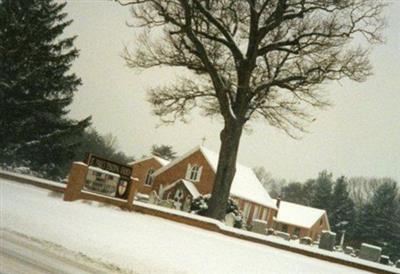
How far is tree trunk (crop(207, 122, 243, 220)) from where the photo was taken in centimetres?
1677

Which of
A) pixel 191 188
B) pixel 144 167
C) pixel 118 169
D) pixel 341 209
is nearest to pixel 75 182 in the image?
pixel 118 169

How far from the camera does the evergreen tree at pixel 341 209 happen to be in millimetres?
56000

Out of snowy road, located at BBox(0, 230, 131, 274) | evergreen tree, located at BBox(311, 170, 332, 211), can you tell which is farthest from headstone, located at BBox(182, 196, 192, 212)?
evergreen tree, located at BBox(311, 170, 332, 211)

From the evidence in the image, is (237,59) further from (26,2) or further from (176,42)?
(26,2)

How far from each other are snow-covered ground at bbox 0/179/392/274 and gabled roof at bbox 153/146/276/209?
25425mm

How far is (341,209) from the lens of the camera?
5788 centimetres

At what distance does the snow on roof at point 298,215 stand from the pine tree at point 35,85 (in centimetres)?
3378

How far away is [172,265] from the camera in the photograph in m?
8.39

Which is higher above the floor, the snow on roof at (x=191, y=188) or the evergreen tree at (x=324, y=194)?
the evergreen tree at (x=324, y=194)

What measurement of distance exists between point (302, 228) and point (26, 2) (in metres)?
41.6

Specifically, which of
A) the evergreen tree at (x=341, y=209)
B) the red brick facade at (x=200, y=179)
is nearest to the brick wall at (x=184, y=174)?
the red brick facade at (x=200, y=179)

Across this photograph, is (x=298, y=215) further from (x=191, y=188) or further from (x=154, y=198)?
(x=154, y=198)

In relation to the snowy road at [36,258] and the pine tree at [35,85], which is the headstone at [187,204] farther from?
the snowy road at [36,258]

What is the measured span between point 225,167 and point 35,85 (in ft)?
35.3
